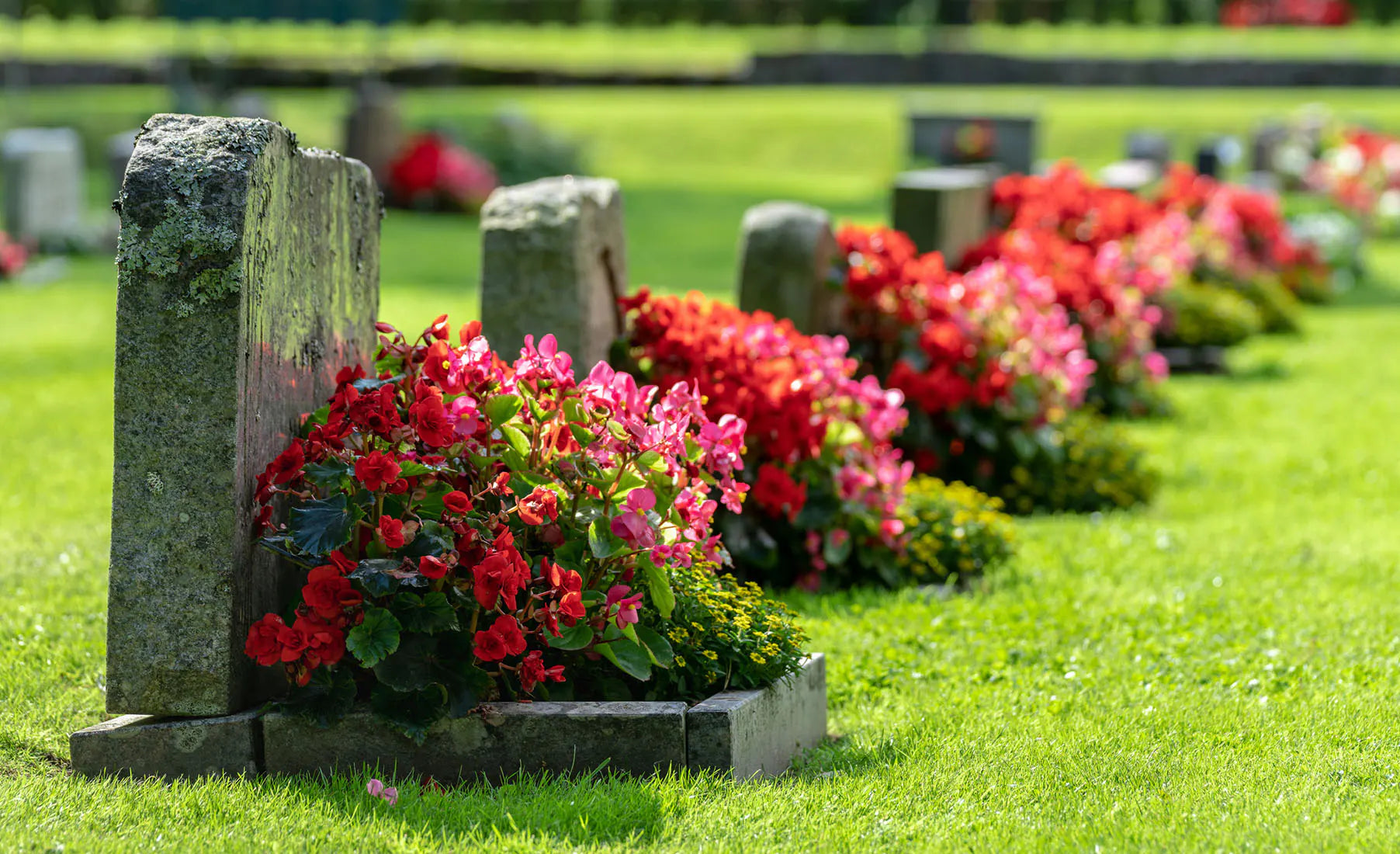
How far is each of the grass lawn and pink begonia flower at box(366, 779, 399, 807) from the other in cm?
2784

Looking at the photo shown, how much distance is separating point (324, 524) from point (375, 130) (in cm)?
1527

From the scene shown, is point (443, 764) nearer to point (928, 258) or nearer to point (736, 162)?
point (928, 258)

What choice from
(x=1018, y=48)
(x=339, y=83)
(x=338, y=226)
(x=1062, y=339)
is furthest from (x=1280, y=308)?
(x=1018, y=48)

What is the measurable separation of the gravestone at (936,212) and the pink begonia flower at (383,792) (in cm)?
591

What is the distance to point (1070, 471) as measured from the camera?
677 cm

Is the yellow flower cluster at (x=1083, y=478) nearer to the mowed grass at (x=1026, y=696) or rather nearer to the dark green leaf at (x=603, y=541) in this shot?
the mowed grass at (x=1026, y=696)

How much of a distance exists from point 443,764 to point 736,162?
21.1m

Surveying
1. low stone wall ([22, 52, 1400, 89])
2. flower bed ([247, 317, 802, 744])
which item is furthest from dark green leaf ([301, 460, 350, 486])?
low stone wall ([22, 52, 1400, 89])

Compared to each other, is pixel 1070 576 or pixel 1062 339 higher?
pixel 1062 339

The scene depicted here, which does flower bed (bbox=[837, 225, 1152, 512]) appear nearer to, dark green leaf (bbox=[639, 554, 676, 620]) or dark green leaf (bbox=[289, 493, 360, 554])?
dark green leaf (bbox=[639, 554, 676, 620])

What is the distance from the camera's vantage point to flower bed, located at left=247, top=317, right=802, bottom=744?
3369 mm

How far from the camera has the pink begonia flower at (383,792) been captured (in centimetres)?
324

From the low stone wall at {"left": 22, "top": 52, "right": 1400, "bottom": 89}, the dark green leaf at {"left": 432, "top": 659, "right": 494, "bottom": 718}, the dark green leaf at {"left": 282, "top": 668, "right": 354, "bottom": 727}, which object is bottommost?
the dark green leaf at {"left": 282, "top": 668, "right": 354, "bottom": 727}

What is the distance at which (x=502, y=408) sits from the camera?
3633 millimetres
